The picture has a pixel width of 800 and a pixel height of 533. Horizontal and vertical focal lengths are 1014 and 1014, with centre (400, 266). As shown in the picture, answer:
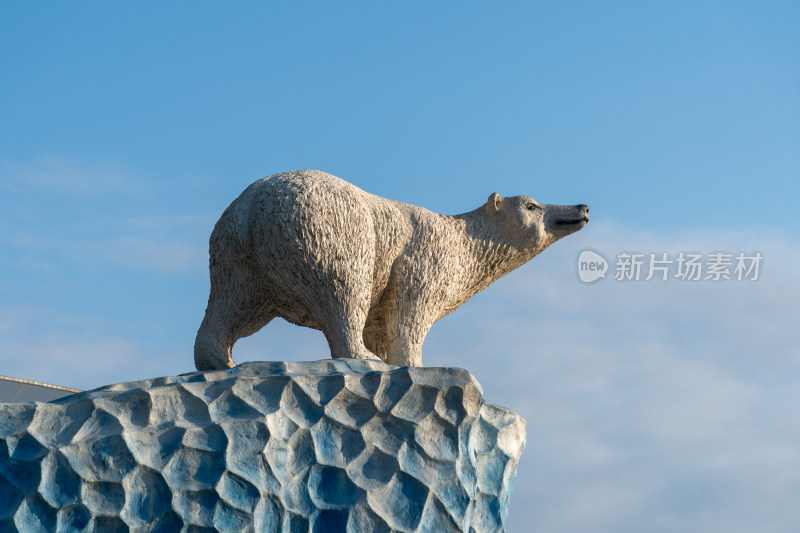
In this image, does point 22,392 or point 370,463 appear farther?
point 22,392

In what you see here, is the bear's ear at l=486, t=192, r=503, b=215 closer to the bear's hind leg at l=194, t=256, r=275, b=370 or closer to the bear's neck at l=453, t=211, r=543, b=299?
the bear's neck at l=453, t=211, r=543, b=299

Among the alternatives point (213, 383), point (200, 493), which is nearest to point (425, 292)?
point (213, 383)

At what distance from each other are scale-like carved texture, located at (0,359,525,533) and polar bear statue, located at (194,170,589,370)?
71 cm

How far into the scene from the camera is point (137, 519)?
4297 mm

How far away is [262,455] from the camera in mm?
4445

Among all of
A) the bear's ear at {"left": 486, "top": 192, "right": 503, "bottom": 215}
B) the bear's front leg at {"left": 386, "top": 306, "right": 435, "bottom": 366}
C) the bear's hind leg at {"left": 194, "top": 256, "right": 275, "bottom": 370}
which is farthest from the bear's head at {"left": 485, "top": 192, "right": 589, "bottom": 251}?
the bear's hind leg at {"left": 194, "top": 256, "right": 275, "bottom": 370}

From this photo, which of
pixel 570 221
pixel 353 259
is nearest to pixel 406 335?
pixel 353 259

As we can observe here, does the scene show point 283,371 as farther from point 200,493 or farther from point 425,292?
point 425,292

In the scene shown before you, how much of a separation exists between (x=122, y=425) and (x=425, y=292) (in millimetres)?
1970

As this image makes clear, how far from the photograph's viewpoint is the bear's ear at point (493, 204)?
6.11 metres

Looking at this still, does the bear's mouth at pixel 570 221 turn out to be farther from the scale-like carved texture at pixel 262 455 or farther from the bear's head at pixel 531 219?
the scale-like carved texture at pixel 262 455

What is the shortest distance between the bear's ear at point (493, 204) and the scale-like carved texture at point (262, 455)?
5.37ft

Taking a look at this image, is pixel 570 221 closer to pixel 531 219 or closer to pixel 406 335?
pixel 531 219

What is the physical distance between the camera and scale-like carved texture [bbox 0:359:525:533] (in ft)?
14.2
